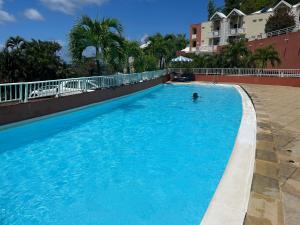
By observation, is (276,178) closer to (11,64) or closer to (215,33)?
(11,64)

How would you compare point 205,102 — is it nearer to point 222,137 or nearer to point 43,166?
point 222,137

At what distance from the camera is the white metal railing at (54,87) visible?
28.5 feet

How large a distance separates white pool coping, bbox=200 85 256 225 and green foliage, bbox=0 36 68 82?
12.9 metres

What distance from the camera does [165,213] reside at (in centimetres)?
423

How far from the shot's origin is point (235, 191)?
402cm

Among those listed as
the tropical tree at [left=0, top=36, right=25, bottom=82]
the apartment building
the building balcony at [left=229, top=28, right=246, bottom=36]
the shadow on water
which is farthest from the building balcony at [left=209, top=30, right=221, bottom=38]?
the tropical tree at [left=0, top=36, right=25, bottom=82]

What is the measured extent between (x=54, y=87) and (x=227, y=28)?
43.1 meters

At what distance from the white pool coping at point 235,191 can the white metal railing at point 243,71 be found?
738 inches

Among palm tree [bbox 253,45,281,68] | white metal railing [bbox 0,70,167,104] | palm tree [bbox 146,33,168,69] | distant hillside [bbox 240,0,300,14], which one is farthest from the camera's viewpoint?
distant hillside [bbox 240,0,300,14]

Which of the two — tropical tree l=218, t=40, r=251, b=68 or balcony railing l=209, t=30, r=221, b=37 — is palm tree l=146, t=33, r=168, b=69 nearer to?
tropical tree l=218, t=40, r=251, b=68

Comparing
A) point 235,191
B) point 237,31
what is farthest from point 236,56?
point 235,191

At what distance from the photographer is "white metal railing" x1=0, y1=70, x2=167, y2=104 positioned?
341 inches

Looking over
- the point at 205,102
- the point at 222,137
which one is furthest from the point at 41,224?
the point at 205,102

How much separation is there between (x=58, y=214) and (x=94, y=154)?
9.26 feet
